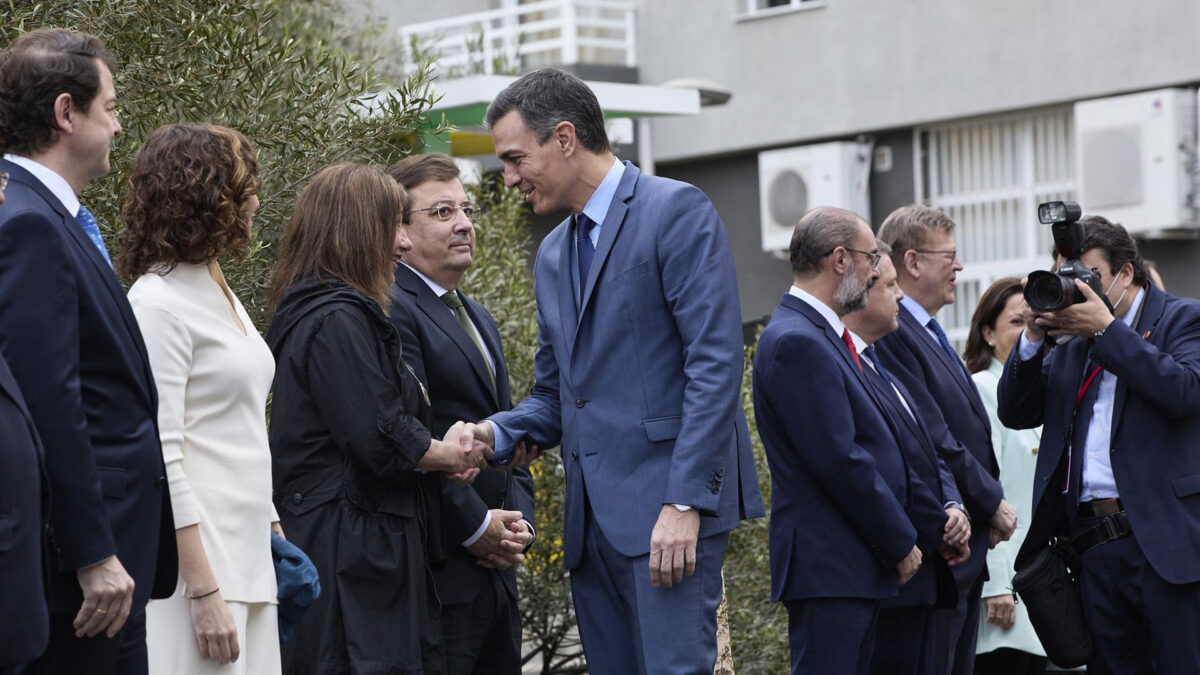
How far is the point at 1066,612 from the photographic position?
612cm

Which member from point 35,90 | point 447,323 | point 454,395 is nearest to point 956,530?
point 454,395

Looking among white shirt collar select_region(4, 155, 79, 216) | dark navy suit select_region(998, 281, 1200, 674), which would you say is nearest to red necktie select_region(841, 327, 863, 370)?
dark navy suit select_region(998, 281, 1200, 674)

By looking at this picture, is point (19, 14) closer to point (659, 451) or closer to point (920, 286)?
point (659, 451)

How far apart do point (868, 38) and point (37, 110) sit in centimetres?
1496

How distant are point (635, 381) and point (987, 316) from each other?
3737 millimetres

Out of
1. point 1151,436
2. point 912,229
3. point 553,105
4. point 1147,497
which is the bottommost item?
point 1147,497

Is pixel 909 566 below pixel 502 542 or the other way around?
below

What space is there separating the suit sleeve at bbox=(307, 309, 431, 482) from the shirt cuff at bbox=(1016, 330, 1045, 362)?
2661 millimetres

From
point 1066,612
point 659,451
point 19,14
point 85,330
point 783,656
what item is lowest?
point 783,656

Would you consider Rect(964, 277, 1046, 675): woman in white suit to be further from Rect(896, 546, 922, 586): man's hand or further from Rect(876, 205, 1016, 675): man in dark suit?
Rect(896, 546, 922, 586): man's hand

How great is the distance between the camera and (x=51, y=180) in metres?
3.82

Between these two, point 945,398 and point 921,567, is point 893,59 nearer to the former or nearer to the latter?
point 945,398

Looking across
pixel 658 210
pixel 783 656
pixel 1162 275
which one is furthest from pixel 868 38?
pixel 658 210

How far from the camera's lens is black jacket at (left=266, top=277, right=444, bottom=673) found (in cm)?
493
